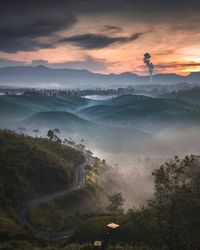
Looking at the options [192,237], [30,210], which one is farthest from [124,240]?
[30,210]

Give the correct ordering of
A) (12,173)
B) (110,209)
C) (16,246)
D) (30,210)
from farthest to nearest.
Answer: (12,173), (110,209), (30,210), (16,246)

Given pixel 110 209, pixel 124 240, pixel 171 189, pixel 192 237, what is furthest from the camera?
pixel 110 209

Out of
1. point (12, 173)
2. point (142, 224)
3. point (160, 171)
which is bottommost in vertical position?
point (12, 173)

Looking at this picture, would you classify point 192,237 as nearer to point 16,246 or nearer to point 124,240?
point 124,240

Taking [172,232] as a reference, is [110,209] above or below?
below

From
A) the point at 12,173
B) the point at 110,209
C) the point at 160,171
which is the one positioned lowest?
the point at 110,209

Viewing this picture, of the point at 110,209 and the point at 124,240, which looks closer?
the point at 124,240

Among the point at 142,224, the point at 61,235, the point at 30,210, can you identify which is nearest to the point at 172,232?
the point at 142,224

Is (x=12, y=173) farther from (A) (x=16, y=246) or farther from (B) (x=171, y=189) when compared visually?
(B) (x=171, y=189)

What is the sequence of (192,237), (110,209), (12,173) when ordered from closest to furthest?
(192,237), (110,209), (12,173)
